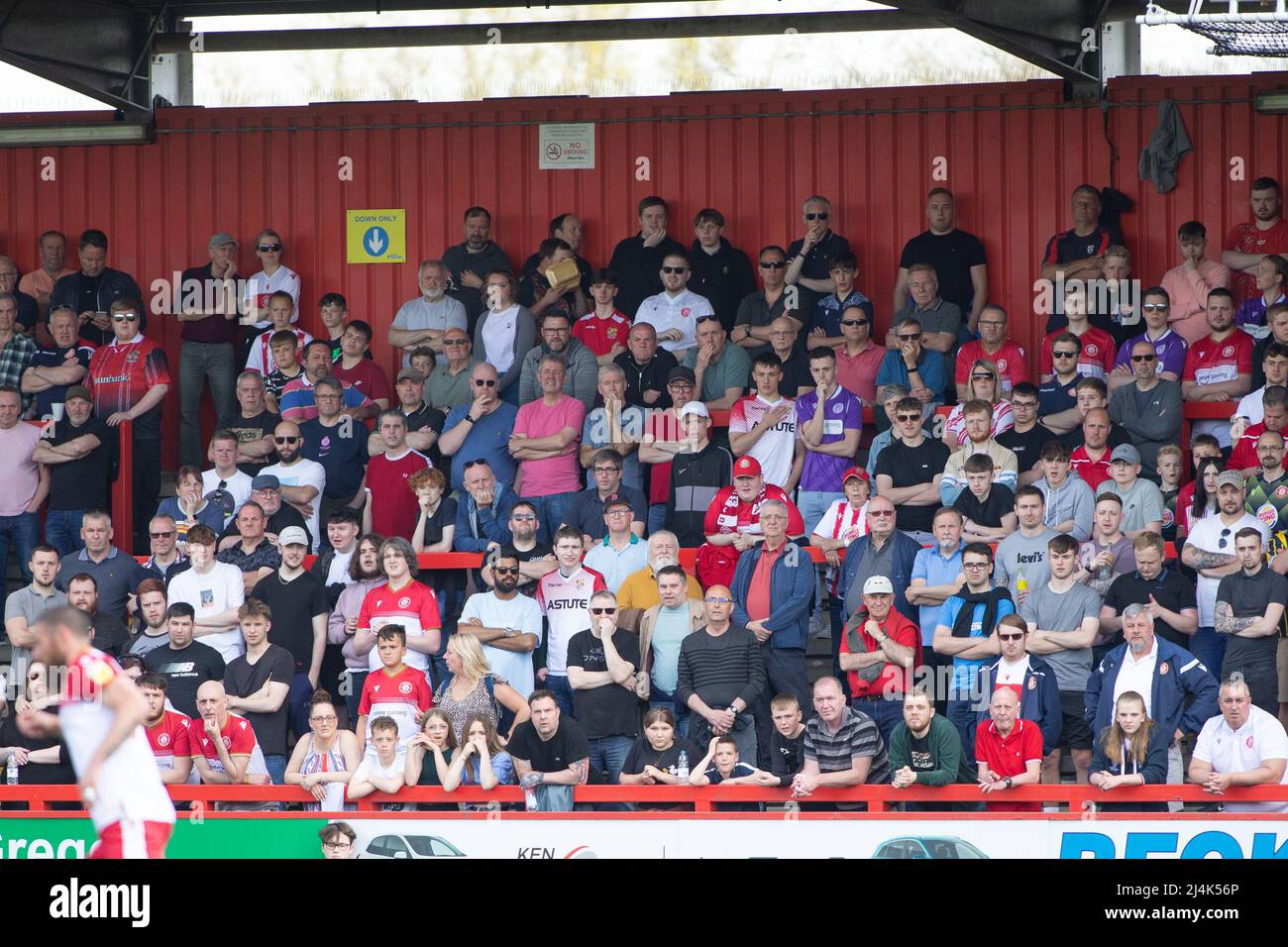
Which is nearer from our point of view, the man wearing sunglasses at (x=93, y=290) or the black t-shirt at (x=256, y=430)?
the black t-shirt at (x=256, y=430)

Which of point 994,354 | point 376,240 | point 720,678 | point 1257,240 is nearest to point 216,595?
point 720,678

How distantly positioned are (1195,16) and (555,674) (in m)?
6.23

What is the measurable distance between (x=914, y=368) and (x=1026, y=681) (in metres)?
3.43

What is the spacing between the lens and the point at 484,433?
1425 centimetres

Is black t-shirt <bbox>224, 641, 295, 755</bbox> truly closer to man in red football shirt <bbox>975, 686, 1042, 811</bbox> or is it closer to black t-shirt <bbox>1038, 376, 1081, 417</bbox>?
man in red football shirt <bbox>975, 686, 1042, 811</bbox>

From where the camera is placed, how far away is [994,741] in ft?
36.4

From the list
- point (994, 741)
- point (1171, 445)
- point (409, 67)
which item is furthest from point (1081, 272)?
point (409, 67)

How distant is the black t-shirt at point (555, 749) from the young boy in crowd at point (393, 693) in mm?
787

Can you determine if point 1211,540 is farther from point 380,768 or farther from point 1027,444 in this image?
point 380,768

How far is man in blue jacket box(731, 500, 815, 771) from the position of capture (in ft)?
39.5

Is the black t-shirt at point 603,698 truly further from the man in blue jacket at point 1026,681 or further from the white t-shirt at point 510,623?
the man in blue jacket at point 1026,681

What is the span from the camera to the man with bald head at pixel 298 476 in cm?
1410

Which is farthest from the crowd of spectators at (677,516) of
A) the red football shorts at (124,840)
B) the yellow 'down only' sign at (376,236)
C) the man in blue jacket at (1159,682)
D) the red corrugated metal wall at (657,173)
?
the red football shorts at (124,840)

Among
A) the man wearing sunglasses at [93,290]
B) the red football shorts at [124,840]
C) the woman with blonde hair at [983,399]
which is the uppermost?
the man wearing sunglasses at [93,290]
